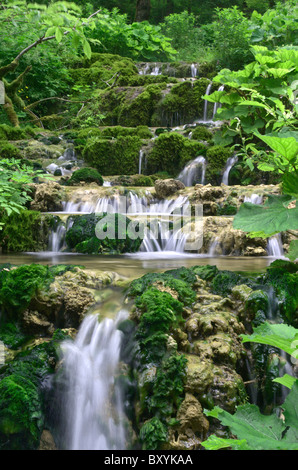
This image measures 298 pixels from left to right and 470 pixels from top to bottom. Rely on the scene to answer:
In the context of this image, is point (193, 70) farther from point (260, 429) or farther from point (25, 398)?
point (260, 429)

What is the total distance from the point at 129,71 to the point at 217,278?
13.1 m

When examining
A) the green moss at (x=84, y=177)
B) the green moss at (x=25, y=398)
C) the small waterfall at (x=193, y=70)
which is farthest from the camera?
the small waterfall at (x=193, y=70)

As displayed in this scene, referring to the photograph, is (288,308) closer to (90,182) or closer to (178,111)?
(90,182)

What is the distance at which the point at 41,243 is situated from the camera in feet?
20.1

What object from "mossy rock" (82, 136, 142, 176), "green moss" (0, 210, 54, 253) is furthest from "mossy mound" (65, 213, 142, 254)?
"mossy rock" (82, 136, 142, 176)

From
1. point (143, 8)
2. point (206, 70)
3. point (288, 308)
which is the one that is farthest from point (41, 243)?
point (143, 8)

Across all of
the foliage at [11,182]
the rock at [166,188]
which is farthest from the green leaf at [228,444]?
the rock at [166,188]

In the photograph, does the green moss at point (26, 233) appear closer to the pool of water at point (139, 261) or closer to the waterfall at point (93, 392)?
the pool of water at point (139, 261)

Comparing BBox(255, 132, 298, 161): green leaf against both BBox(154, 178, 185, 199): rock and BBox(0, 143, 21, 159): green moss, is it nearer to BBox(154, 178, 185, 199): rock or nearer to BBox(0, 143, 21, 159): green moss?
BBox(154, 178, 185, 199): rock

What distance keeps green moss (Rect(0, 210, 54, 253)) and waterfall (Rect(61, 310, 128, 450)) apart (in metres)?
3.42

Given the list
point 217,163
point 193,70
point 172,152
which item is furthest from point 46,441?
point 193,70

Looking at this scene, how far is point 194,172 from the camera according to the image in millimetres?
9562

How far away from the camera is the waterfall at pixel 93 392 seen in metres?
2.52

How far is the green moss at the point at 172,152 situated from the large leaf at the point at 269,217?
27.0 feet
